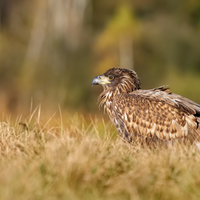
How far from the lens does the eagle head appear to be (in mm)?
6566

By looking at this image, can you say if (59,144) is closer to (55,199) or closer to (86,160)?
(86,160)

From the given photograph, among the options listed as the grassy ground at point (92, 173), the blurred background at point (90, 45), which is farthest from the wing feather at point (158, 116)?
the blurred background at point (90, 45)

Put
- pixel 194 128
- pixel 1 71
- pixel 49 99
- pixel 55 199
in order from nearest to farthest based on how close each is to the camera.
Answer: pixel 55 199
pixel 194 128
pixel 49 99
pixel 1 71

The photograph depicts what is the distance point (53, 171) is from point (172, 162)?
4.40 ft

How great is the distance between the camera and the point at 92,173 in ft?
13.0

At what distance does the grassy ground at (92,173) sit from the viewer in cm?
368

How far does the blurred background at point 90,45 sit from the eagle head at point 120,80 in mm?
13726

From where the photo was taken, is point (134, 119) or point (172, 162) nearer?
point (172, 162)

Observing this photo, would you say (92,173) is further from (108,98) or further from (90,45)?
(90,45)

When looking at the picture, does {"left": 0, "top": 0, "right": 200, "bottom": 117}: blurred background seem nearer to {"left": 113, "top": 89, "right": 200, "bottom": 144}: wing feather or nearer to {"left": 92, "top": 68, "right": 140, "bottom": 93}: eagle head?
{"left": 92, "top": 68, "right": 140, "bottom": 93}: eagle head

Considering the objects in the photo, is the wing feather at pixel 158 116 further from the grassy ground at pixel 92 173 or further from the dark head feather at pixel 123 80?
the grassy ground at pixel 92 173

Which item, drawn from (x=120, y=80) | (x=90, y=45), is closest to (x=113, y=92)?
(x=120, y=80)

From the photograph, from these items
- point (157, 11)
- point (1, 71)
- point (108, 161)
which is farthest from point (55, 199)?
point (157, 11)

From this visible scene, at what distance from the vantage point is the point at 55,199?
355cm
